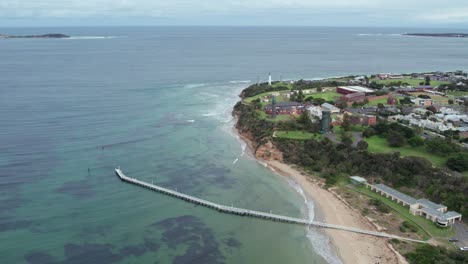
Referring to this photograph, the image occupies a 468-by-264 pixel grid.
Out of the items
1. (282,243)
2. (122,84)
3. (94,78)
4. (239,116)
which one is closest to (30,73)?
(94,78)

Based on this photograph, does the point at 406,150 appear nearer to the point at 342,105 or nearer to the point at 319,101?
the point at 342,105

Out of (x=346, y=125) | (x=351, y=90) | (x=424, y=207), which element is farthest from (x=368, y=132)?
(x=351, y=90)

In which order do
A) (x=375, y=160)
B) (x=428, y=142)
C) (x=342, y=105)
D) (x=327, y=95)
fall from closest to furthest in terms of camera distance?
(x=375, y=160) → (x=428, y=142) → (x=342, y=105) → (x=327, y=95)

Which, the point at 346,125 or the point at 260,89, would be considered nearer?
the point at 346,125

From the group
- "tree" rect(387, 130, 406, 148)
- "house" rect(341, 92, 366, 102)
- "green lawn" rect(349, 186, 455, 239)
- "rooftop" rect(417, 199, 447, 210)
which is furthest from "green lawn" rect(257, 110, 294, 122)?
"rooftop" rect(417, 199, 447, 210)

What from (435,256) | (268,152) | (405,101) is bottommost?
(435,256)

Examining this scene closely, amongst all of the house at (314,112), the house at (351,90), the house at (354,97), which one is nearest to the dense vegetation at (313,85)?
the house at (351,90)

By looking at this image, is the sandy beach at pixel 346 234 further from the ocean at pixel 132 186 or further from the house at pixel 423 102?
the house at pixel 423 102
